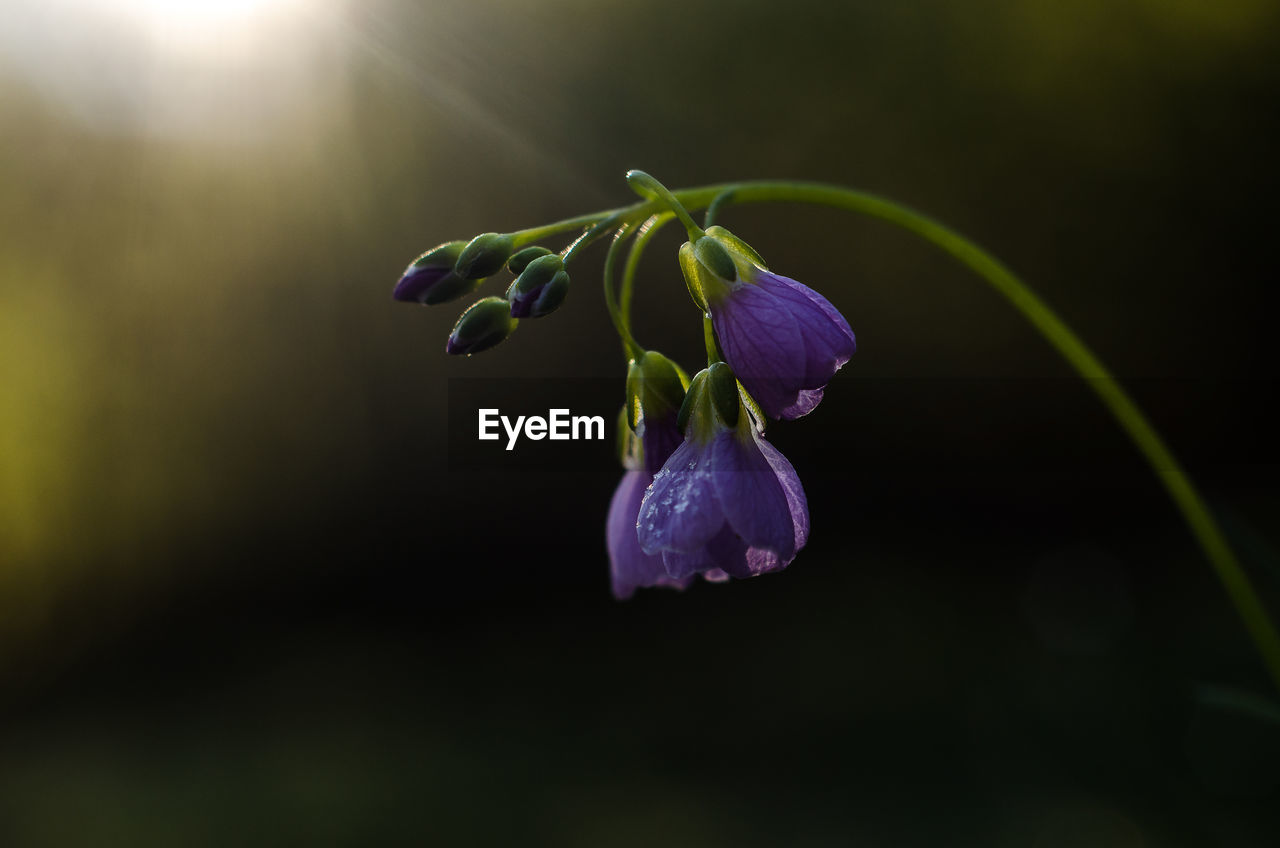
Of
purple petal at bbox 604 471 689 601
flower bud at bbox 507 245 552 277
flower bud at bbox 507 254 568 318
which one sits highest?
flower bud at bbox 507 245 552 277

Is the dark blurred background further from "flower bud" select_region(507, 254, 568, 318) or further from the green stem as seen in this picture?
"flower bud" select_region(507, 254, 568, 318)

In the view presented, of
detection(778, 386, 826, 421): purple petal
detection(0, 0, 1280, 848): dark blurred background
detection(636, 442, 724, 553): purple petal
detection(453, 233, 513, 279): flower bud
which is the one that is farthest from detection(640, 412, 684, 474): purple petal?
detection(0, 0, 1280, 848): dark blurred background

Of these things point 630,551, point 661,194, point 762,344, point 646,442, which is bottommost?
point 630,551

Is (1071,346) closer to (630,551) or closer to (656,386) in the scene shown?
(656,386)

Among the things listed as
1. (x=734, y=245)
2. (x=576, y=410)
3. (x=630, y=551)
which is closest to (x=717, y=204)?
(x=734, y=245)

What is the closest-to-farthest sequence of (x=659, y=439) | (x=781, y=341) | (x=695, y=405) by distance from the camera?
(x=781, y=341) → (x=695, y=405) → (x=659, y=439)

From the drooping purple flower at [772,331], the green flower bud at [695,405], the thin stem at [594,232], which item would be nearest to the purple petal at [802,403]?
the drooping purple flower at [772,331]

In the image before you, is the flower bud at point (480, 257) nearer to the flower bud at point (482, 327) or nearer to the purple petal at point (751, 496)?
the flower bud at point (482, 327)
